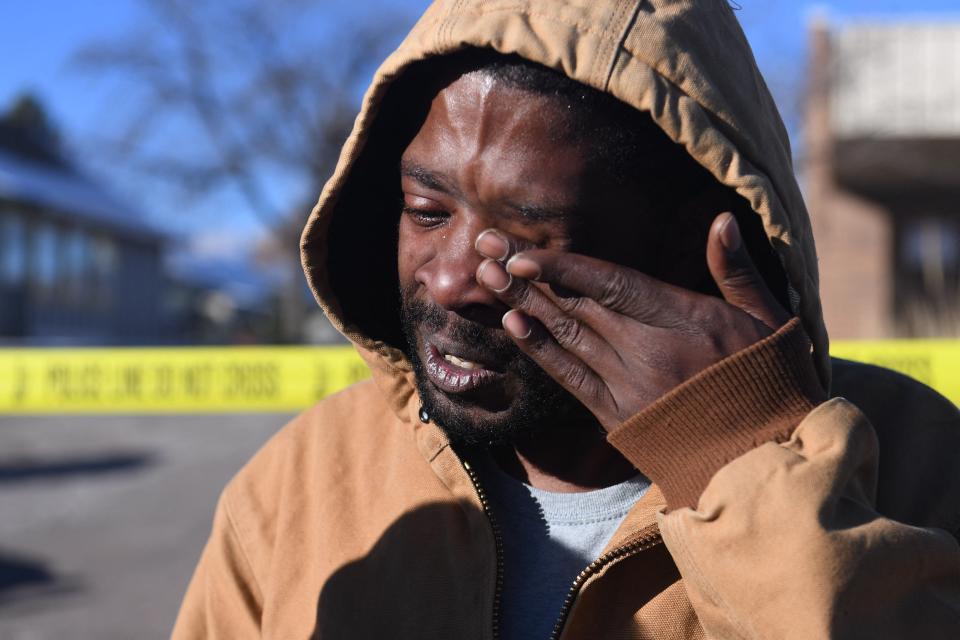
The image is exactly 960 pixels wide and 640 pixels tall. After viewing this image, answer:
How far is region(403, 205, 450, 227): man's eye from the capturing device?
1.92 m

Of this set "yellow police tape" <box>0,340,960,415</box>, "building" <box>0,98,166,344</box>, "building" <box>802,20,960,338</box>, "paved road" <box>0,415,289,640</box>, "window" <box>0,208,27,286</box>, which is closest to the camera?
"paved road" <box>0,415,289,640</box>

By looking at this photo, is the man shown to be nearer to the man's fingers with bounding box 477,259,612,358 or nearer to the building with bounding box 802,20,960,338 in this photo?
the man's fingers with bounding box 477,259,612,358

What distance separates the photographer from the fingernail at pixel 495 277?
168cm

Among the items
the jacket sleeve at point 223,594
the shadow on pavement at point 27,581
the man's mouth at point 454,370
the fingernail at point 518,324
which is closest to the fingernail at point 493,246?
the fingernail at point 518,324

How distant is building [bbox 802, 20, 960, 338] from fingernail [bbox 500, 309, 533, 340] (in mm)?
12883

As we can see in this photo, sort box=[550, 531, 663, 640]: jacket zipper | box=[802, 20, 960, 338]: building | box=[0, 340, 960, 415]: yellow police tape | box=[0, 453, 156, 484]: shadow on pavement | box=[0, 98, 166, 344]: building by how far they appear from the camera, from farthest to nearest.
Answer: box=[0, 98, 166, 344]: building < box=[802, 20, 960, 338]: building < box=[0, 453, 156, 484]: shadow on pavement < box=[0, 340, 960, 415]: yellow police tape < box=[550, 531, 663, 640]: jacket zipper

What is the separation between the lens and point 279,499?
6.93ft

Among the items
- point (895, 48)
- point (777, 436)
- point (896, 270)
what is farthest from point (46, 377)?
point (896, 270)

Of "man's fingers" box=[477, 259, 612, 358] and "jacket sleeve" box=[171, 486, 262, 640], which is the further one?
"jacket sleeve" box=[171, 486, 262, 640]

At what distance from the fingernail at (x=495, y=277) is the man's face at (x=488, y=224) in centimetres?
12

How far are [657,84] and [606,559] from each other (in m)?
0.77

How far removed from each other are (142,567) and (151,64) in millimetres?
20070

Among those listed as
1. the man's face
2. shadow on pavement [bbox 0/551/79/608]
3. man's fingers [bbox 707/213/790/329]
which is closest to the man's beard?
the man's face

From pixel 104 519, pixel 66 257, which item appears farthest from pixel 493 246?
pixel 66 257
